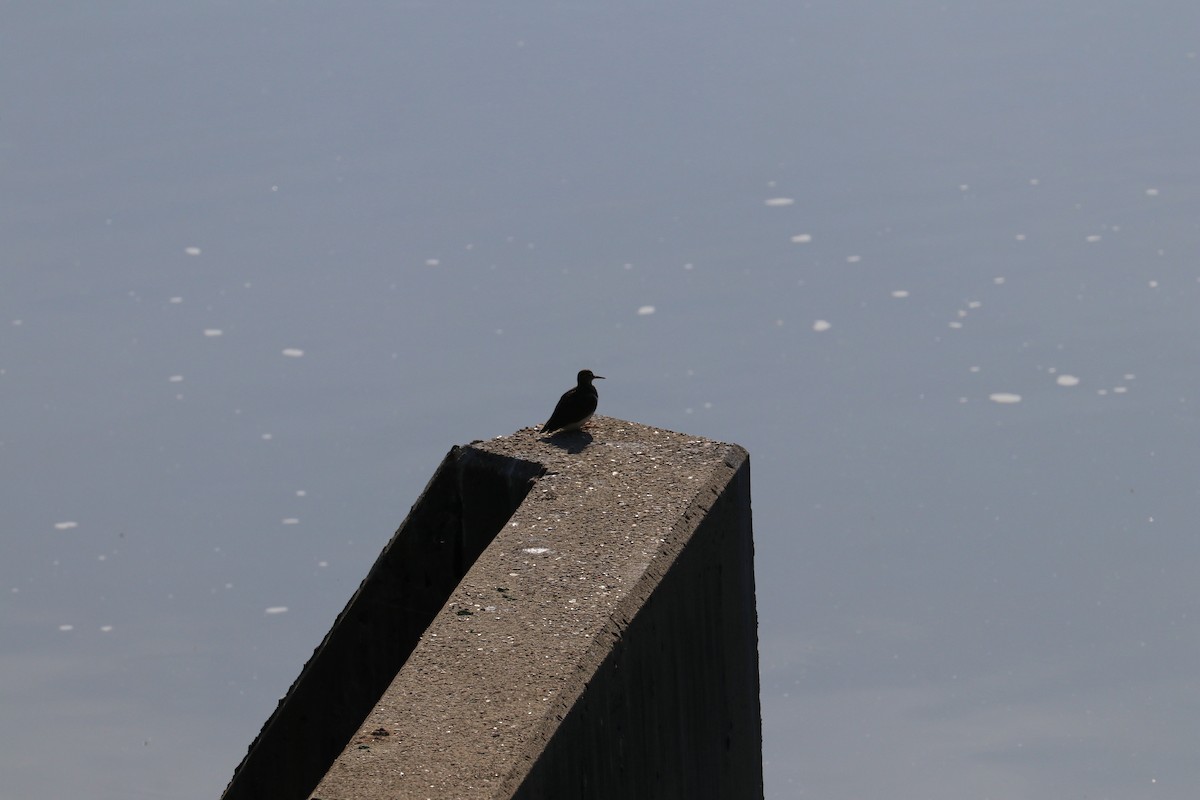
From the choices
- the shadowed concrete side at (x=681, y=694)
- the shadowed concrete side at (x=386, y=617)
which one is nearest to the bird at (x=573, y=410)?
the shadowed concrete side at (x=386, y=617)

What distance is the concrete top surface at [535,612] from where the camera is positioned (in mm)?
3835

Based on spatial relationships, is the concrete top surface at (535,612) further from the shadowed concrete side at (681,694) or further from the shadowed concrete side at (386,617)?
the shadowed concrete side at (386,617)

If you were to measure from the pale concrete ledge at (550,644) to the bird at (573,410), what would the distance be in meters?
0.04

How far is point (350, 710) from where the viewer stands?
556cm

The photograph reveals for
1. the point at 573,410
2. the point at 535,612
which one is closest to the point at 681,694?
the point at 535,612

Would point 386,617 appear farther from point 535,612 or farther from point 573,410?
point 535,612

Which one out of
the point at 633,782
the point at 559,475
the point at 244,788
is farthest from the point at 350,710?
the point at 633,782

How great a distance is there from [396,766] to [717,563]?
1444mm

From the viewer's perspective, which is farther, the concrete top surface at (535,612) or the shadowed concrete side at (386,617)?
the shadowed concrete side at (386,617)

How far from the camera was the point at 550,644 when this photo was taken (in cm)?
428

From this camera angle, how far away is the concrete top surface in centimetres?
384

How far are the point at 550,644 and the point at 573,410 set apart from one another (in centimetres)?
133

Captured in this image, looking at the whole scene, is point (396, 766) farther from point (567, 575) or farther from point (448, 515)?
point (448, 515)

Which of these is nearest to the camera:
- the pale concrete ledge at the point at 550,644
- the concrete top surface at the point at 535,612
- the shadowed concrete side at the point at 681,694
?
the concrete top surface at the point at 535,612
